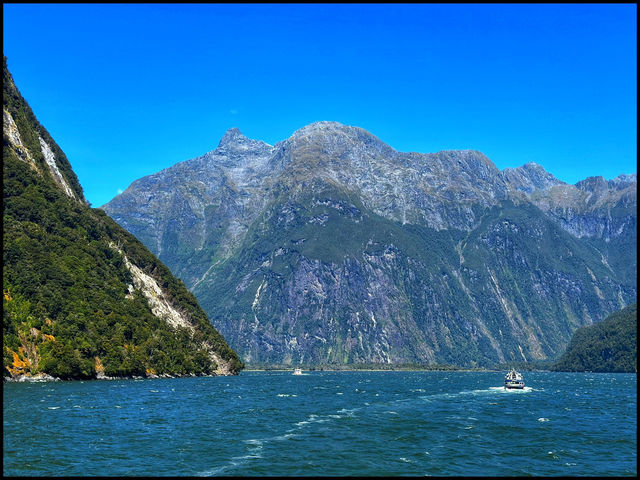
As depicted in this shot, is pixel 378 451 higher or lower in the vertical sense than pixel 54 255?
lower

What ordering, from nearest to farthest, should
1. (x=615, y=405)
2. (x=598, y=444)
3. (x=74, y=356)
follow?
(x=598, y=444) → (x=615, y=405) → (x=74, y=356)

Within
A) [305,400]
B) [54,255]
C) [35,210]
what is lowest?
[305,400]

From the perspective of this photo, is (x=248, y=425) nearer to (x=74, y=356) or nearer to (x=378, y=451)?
(x=378, y=451)

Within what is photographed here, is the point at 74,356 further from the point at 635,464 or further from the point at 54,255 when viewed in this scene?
the point at 635,464

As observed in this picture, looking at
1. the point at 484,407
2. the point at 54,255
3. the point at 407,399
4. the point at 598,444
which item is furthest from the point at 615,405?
the point at 54,255

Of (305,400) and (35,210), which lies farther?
(35,210)

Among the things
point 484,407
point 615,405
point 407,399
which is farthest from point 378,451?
point 615,405

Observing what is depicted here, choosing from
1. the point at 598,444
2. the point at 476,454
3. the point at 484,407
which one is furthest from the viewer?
the point at 484,407
